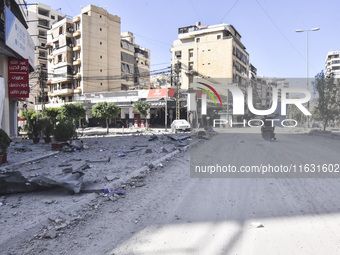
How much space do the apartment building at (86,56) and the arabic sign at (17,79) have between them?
87.9 feet

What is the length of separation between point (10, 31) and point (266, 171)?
15615 mm

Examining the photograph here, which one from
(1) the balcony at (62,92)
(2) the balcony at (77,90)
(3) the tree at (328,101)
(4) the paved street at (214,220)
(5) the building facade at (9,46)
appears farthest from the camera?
(1) the balcony at (62,92)

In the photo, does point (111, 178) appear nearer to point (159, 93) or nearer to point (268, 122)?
point (268, 122)

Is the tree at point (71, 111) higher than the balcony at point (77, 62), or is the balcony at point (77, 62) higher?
the balcony at point (77, 62)

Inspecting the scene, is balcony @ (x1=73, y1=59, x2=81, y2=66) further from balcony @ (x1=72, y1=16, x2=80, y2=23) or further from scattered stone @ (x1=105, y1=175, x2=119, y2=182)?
scattered stone @ (x1=105, y1=175, x2=119, y2=182)

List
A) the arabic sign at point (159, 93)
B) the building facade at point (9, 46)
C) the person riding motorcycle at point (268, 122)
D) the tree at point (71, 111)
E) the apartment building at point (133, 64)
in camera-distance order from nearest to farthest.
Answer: the person riding motorcycle at point (268, 122) < the building facade at point (9, 46) < the tree at point (71, 111) < the arabic sign at point (159, 93) < the apartment building at point (133, 64)

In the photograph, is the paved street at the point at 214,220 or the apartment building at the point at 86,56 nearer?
the paved street at the point at 214,220

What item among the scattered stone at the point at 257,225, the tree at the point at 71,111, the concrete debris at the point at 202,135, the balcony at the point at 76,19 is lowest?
the scattered stone at the point at 257,225

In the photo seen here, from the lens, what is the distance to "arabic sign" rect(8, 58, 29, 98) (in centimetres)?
1719

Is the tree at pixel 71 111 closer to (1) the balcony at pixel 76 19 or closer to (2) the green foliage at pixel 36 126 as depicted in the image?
(2) the green foliage at pixel 36 126

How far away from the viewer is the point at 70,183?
4.95 m

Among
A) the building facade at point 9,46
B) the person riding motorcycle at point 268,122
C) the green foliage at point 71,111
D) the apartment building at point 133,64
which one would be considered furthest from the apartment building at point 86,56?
the person riding motorcycle at point 268,122

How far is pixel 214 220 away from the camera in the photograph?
3.63 meters

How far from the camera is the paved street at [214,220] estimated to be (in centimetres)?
294
